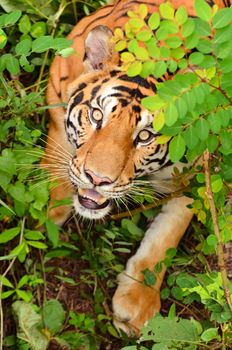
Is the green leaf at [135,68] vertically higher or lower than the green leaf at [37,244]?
higher

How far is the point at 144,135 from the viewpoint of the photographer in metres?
2.12

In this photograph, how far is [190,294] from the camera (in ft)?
6.56

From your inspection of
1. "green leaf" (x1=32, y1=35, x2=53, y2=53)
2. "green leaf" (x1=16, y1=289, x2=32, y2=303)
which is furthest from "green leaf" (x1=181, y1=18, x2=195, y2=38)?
"green leaf" (x1=16, y1=289, x2=32, y2=303)

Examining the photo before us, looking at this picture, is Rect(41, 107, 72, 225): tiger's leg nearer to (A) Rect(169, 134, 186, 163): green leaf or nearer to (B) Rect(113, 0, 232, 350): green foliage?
(B) Rect(113, 0, 232, 350): green foliage

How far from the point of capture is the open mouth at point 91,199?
2186 millimetres

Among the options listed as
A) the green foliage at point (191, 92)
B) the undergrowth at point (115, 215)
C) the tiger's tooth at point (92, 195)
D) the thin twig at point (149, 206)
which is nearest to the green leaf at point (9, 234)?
the undergrowth at point (115, 215)

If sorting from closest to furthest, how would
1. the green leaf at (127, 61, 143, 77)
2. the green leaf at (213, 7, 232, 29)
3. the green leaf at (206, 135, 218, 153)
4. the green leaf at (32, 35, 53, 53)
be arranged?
the green leaf at (213, 7, 232, 29), the green leaf at (127, 61, 143, 77), the green leaf at (206, 135, 218, 153), the green leaf at (32, 35, 53, 53)

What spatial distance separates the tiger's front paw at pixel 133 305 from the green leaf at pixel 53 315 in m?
0.19

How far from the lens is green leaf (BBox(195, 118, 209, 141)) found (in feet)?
5.31

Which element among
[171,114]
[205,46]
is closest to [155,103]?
[171,114]

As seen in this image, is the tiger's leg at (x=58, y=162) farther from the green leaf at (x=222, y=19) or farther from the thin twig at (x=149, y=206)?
the green leaf at (x=222, y=19)

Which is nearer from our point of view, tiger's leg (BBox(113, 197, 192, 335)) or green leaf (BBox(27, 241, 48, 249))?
green leaf (BBox(27, 241, 48, 249))

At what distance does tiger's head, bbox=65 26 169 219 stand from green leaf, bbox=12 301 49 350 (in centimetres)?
35

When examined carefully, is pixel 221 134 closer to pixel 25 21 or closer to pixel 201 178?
pixel 201 178
